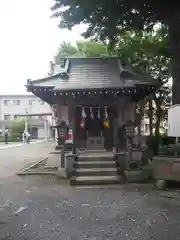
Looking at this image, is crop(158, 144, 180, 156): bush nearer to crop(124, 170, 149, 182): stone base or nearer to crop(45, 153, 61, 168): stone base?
crop(124, 170, 149, 182): stone base

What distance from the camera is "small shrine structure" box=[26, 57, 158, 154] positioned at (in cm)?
1373

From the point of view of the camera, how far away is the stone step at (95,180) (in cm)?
1169

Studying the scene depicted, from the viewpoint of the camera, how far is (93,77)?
15.3 metres

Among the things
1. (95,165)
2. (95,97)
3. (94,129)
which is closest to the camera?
(95,165)

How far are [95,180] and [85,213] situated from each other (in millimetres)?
4296

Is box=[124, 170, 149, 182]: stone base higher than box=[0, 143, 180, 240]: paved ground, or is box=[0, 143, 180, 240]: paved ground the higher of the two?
box=[124, 170, 149, 182]: stone base

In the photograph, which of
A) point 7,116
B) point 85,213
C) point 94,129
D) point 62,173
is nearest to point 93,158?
point 62,173

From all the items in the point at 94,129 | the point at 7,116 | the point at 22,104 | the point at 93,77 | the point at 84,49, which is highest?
the point at 84,49

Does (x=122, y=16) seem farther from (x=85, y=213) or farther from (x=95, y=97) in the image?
(x=95, y=97)

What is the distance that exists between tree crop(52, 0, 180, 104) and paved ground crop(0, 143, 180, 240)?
342 cm

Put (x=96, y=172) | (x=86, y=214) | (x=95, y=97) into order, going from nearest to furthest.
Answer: (x=86, y=214) < (x=96, y=172) < (x=95, y=97)

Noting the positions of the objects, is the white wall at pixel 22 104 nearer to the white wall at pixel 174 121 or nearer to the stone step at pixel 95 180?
the white wall at pixel 174 121

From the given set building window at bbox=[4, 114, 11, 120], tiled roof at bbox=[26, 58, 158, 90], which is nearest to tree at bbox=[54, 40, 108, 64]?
tiled roof at bbox=[26, 58, 158, 90]

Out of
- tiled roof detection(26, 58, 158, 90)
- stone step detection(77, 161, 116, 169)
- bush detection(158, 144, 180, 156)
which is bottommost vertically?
stone step detection(77, 161, 116, 169)
